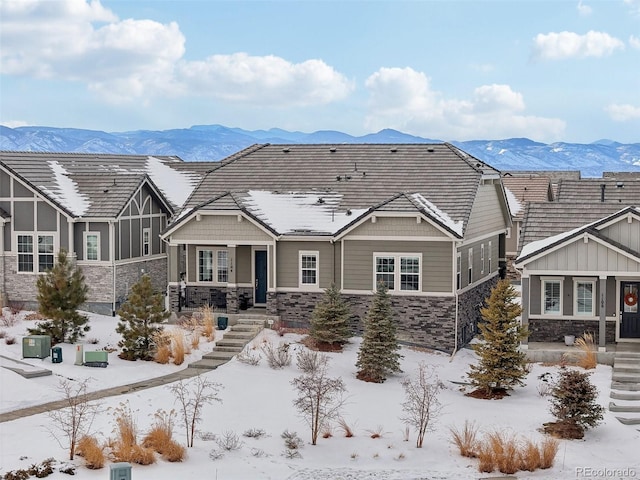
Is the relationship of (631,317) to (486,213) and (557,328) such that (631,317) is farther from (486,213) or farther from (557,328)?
(486,213)

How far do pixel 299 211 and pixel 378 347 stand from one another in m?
8.48

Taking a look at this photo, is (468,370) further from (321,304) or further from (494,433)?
(494,433)

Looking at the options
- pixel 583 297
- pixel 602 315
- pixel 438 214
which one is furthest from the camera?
pixel 438 214

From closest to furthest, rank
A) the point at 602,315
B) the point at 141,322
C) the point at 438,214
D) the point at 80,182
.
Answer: the point at 141,322
the point at 602,315
the point at 438,214
the point at 80,182

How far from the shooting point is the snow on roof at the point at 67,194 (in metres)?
35.1

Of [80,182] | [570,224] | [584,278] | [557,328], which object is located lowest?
[557,328]

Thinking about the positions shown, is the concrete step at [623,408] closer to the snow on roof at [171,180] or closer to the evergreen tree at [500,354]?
the evergreen tree at [500,354]

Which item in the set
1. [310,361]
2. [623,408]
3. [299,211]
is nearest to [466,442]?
[623,408]

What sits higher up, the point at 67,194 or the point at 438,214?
the point at 67,194

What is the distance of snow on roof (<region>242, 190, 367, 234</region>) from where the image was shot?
32000 mm

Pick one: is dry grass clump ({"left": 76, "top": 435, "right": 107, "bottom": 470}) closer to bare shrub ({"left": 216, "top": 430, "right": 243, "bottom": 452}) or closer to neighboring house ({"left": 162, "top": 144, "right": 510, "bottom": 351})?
bare shrub ({"left": 216, "top": 430, "right": 243, "bottom": 452})

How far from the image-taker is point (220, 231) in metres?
32.4

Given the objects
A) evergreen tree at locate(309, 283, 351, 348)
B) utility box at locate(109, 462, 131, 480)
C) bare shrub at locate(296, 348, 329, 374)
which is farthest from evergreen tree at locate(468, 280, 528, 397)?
utility box at locate(109, 462, 131, 480)

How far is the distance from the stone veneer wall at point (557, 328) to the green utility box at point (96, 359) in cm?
1330
